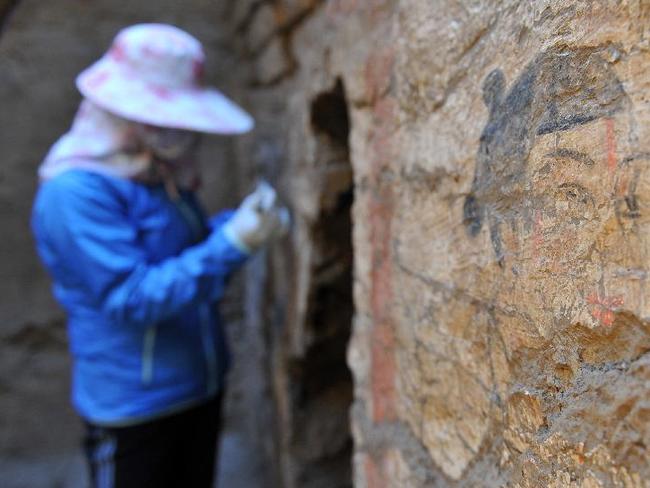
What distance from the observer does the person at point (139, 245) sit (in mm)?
1247

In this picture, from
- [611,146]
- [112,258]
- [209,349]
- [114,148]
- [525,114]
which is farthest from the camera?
[209,349]

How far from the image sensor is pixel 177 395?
4.66ft

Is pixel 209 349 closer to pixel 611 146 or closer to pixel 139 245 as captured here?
pixel 139 245

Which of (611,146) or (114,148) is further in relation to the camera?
(114,148)

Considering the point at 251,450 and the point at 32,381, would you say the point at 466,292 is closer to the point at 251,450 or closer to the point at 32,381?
the point at 251,450

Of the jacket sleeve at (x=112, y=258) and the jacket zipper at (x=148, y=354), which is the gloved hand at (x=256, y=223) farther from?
the jacket zipper at (x=148, y=354)

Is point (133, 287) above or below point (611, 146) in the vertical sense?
below

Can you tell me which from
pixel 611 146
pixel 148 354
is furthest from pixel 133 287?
pixel 611 146

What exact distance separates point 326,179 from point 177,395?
564 mm

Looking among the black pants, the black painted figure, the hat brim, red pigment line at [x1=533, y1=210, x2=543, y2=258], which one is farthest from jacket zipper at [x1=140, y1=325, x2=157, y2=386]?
red pigment line at [x1=533, y1=210, x2=543, y2=258]

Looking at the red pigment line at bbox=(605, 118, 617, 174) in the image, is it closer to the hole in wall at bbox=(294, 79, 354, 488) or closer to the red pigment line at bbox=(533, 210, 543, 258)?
the red pigment line at bbox=(533, 210, 543, 258)

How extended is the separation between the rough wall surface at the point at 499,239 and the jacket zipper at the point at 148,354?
20.2 inches

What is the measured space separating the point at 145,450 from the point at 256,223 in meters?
0.54

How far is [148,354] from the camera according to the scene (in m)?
1.38
